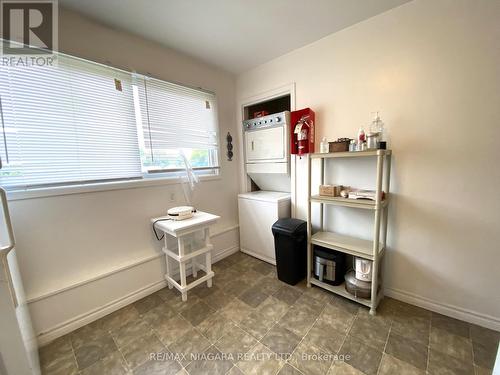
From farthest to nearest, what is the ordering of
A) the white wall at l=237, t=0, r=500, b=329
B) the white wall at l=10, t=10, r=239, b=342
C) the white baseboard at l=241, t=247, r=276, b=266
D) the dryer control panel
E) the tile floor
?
the white baseboard at l=241, t=247, r=276, b=266, the dryer control panel, the white wall at l=10, t=10, r=239, b=342, the white wall at l=237, t=0, r=500, b=329, the tile floor

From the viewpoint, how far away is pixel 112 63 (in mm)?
1732

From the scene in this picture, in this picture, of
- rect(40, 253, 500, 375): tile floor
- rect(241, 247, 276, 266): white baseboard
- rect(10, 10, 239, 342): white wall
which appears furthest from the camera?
rect(241, 247, 276, 266): white baseboard

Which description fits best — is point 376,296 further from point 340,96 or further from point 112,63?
point 112,63

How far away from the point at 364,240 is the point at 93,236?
7.85 ft

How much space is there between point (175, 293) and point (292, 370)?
126 centimetres

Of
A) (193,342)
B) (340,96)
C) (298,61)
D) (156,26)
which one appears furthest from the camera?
(298,61)

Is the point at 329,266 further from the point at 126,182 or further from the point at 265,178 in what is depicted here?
the point at 126,182

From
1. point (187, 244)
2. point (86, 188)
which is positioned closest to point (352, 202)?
point (187, 244)

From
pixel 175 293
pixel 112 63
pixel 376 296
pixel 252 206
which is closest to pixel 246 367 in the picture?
pixel 175 293

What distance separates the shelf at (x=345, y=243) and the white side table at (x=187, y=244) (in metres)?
1.03

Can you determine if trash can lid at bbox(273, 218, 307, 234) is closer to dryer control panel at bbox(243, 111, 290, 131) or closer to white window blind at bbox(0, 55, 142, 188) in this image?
dryer control panel at bbox(243, 111, 290, 131)

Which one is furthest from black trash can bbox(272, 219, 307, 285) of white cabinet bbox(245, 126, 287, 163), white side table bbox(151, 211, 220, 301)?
white cabinet bbox(245, 126, 287, 163)

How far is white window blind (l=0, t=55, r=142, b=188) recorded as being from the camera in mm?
1356

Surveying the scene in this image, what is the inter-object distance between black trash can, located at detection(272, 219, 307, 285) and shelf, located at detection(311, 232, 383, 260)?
0.16 meters
